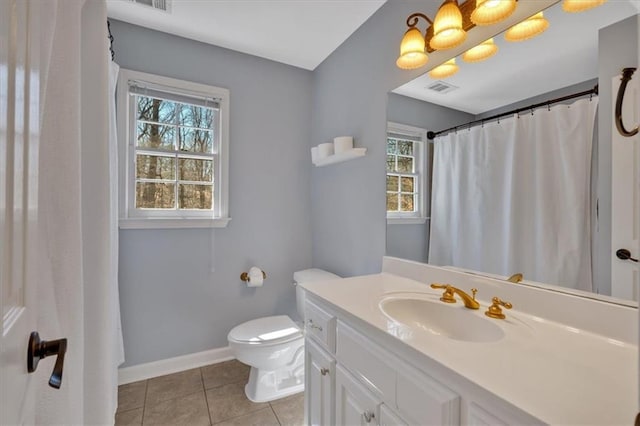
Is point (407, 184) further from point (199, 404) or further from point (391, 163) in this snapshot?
point (199, 404)

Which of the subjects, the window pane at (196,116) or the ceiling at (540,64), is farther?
the window pane at (196,116)

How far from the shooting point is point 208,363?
2188mm

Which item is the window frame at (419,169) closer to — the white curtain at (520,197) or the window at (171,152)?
the white curtain at (520,197)

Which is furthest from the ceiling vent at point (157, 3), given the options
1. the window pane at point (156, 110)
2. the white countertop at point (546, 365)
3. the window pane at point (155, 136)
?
the white countertop at point (546, 365)

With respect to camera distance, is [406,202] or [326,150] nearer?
[406,202]

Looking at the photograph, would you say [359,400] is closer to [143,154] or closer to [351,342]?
[351,342]

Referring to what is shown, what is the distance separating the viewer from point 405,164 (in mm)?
1637

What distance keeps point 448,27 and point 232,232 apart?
1916 mm

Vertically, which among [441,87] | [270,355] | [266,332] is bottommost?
[270,355]

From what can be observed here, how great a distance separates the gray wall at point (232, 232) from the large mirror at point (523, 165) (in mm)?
1100

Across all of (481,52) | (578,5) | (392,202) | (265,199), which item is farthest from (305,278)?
(578,5)

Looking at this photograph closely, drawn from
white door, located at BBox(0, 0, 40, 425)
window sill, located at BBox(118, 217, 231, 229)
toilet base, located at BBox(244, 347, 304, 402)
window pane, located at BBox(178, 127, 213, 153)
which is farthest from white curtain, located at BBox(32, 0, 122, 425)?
window pane, located at BBox(178, 127, 213, 153)

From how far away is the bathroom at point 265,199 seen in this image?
187 centimetres

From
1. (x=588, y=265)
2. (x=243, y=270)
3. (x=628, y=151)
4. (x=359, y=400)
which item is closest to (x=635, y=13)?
(x=628, y=151)
